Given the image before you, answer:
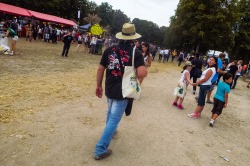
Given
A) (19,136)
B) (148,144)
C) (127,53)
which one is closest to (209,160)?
(148,144)

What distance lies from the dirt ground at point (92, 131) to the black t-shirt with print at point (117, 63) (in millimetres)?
1170

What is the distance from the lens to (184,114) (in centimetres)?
705

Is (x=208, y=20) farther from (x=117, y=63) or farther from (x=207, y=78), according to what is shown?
(x=117, y=63)

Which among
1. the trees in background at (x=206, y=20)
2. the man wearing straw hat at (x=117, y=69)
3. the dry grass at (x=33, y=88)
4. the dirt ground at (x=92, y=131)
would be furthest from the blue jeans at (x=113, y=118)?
the trees in background at (x=206, y=20)

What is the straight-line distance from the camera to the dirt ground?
3.87m

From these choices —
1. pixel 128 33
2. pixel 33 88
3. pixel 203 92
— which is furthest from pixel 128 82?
pixel 33 88

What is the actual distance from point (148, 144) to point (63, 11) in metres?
48.2

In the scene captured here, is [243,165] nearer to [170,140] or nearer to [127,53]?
[170,140]

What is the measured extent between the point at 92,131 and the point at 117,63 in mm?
1884

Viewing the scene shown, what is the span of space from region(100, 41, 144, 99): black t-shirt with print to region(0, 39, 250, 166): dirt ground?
117cm

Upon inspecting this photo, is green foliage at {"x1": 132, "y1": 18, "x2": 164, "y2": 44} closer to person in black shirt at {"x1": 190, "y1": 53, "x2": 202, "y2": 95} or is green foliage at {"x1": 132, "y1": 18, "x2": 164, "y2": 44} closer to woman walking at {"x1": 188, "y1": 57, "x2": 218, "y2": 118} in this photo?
person in black shirt at {"x1": 190, "y1": 53, "x2": 202, "y2": 95}

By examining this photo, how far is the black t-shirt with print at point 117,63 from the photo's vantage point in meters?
3.49

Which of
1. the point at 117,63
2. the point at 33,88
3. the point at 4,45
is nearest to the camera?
the point at 117,63

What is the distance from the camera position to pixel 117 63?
3531 mm
